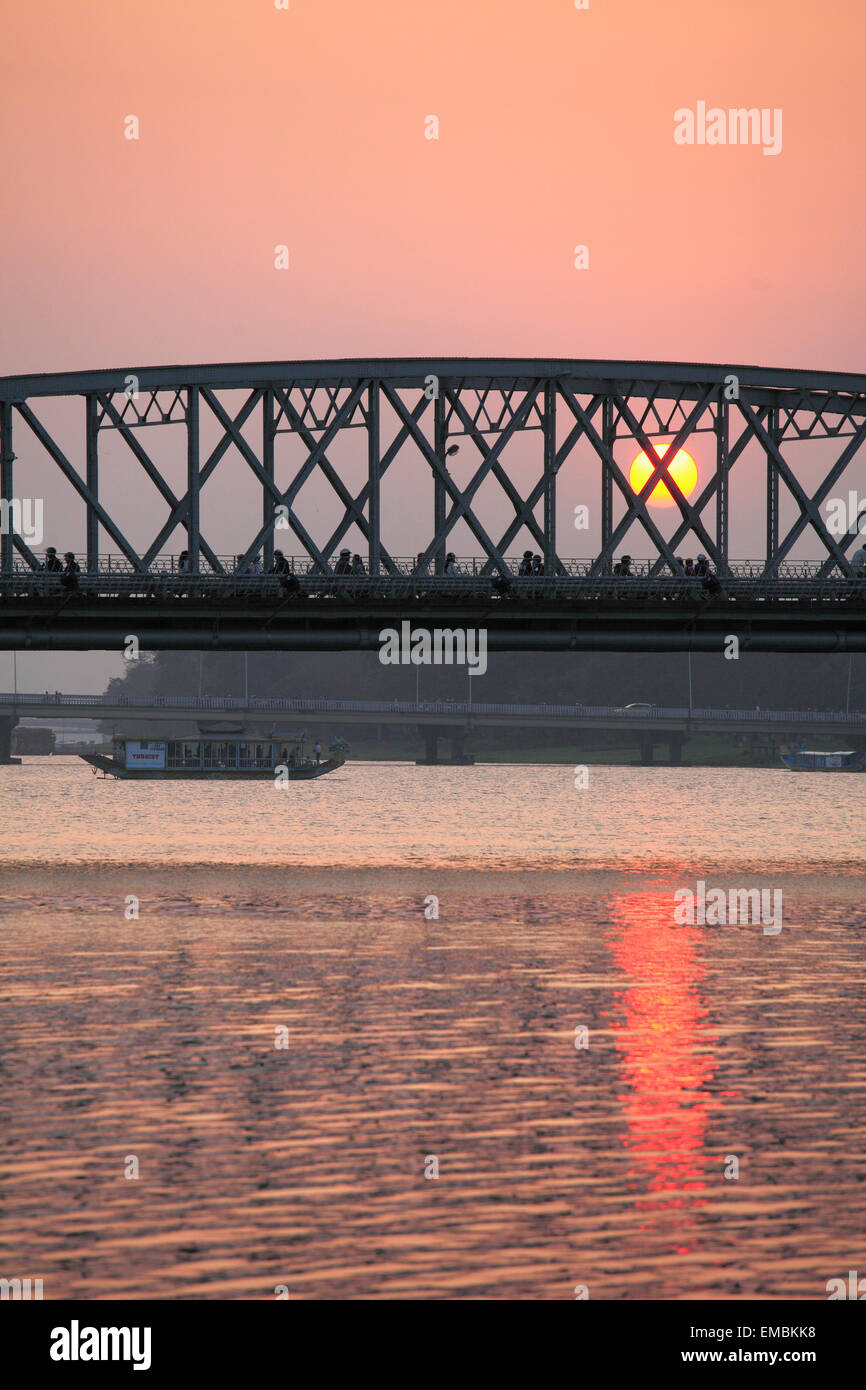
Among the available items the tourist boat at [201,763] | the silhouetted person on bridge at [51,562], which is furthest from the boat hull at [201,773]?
the silhouetted person on bridge at [51,562]

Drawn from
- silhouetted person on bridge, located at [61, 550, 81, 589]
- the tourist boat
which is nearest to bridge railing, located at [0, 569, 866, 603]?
silhouetted person on bridge, located at [61, 550, 81, 589]

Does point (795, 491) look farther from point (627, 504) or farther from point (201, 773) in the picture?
point (201, 773)

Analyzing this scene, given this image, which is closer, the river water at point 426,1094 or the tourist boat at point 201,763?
the river water at point 426,1094

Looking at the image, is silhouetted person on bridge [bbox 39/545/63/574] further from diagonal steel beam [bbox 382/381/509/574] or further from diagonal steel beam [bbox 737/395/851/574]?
diagonal steel beam [bbox 737/395/851/574]

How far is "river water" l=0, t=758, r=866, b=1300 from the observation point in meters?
16.3

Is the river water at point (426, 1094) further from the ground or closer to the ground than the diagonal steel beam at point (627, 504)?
closer to the ground

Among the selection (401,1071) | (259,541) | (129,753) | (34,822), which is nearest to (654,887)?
(259,541)

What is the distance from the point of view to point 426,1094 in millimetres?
23078

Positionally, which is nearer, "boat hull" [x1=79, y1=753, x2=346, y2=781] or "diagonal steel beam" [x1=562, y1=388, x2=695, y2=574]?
"diagonal steel beam" [x1=562, y1=388, x2=695, y2=574]

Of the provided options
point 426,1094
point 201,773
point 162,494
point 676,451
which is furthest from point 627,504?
point 201,773

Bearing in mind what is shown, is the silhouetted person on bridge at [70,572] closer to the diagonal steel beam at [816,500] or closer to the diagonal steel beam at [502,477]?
the diagonal steel beam at [502,477]

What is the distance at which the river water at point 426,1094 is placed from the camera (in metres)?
16.3

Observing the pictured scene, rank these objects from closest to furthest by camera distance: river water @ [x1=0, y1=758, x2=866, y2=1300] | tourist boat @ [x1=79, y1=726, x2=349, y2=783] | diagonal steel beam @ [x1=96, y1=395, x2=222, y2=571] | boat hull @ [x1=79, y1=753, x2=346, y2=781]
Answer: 1. river water @ [x1=0, y1=758, x2=866, y2=1300]
2. diagonal steel beam @ [x1=96, y1=395, x2=222, y2=571]
3. boat hull @ [x1=79, y1=753, x2=346, y2=781]
4. tourist boat @ [x1=79, y1=726, x2=349, y2=783]
